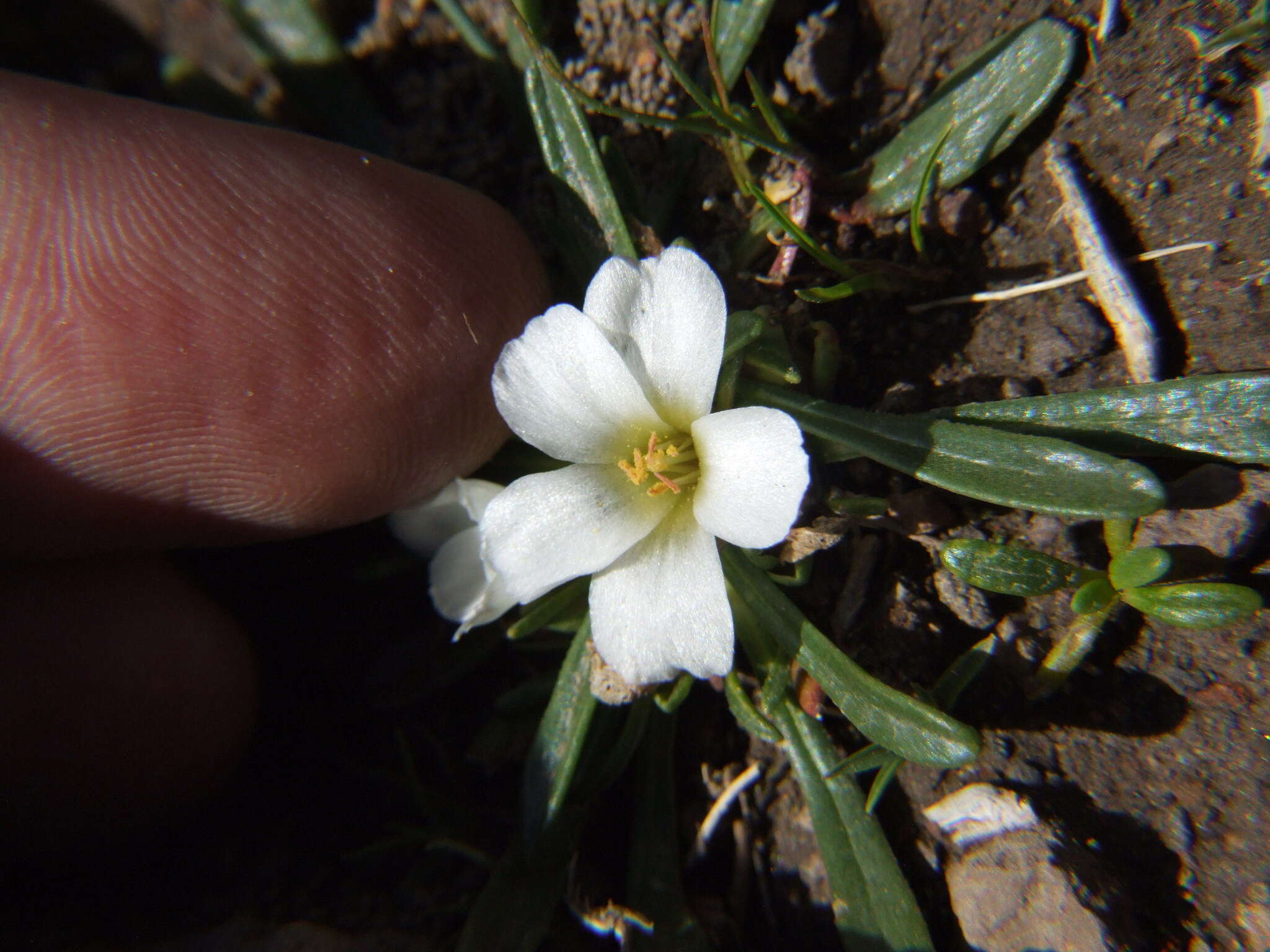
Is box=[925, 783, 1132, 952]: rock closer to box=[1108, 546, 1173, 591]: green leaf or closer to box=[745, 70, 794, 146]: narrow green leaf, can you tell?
box=[1108, 546, 1173, 591]: green leaf

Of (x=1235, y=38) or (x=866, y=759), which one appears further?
(x=866, y=759)

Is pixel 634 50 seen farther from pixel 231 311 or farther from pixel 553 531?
pixel 553 531

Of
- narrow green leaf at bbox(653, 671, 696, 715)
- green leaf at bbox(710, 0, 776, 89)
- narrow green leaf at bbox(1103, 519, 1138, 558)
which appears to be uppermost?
green leaf at bbox(710, 0, 776, 89)

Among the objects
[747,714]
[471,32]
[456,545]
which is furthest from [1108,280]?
[471,32]

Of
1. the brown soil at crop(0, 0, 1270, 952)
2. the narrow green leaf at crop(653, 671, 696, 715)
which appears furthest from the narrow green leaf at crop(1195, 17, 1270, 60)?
the narrow green leaf at crop(653, 671, 696, 715)

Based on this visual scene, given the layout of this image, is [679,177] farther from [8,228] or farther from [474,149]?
[8,228]
